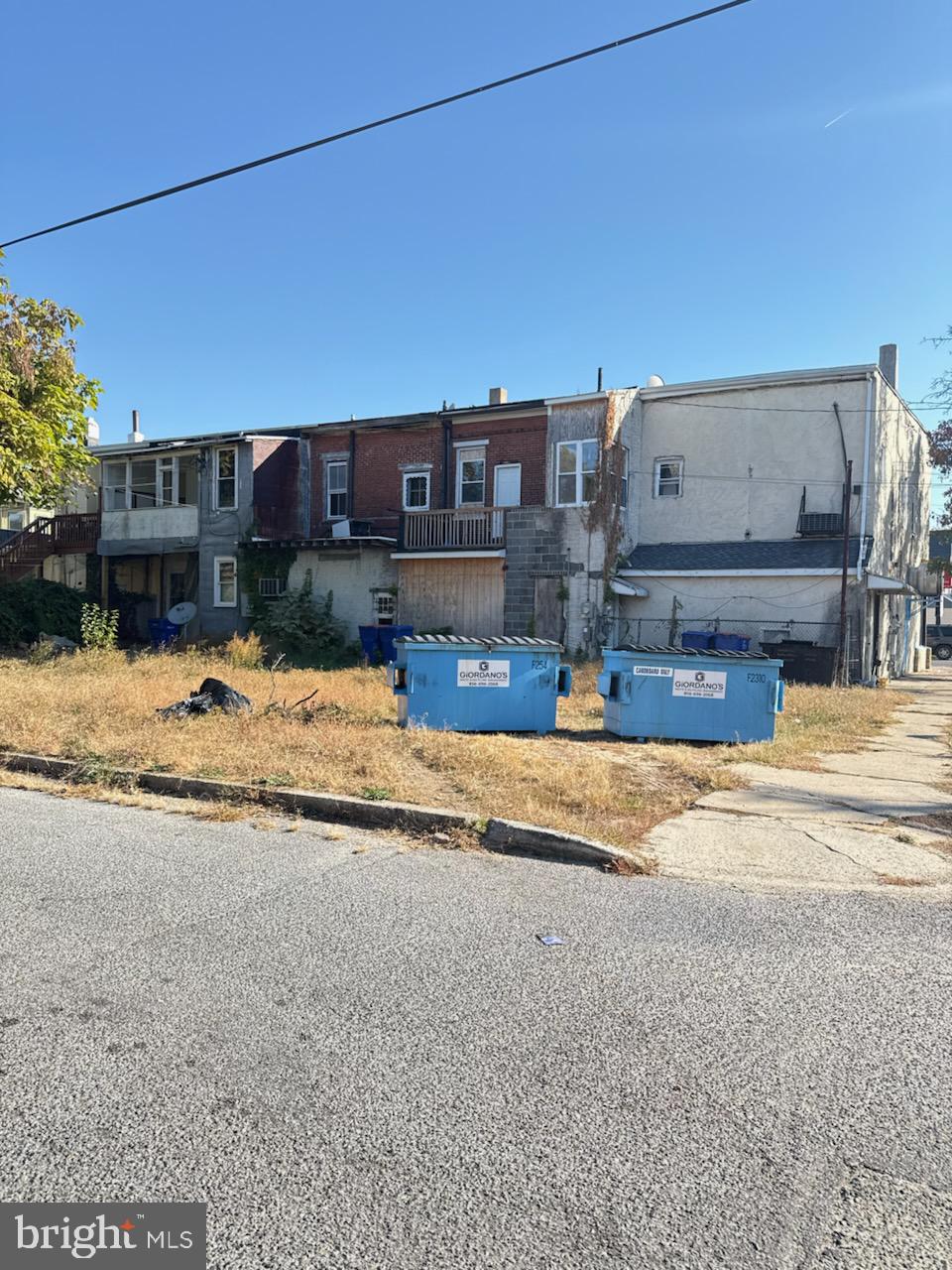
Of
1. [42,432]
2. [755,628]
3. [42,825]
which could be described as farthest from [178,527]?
[42,825]

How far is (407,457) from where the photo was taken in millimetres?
25266

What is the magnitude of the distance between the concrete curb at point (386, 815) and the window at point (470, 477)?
1723 cm

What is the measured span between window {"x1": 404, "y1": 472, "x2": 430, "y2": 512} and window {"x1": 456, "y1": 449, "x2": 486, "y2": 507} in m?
0.98

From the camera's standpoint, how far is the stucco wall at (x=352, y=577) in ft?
79.8

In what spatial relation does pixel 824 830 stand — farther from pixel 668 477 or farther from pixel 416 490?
pixel 416 490

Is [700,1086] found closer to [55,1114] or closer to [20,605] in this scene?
[55,1114]

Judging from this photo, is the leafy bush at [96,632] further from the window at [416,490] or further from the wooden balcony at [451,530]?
the window at [416,490]

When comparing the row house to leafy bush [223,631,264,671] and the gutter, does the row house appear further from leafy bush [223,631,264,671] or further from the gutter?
leafy bush [223,631,264,671]

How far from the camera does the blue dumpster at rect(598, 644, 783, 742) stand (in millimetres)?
10719

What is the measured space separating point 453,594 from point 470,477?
3.50 m

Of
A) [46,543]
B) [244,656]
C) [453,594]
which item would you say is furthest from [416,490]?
[46,543]

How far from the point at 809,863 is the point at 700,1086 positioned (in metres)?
3.14

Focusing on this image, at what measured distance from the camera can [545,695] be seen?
445 inches

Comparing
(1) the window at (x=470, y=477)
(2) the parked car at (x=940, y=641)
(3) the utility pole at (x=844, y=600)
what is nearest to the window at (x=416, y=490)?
(1) the window at (x=470, y=477)
